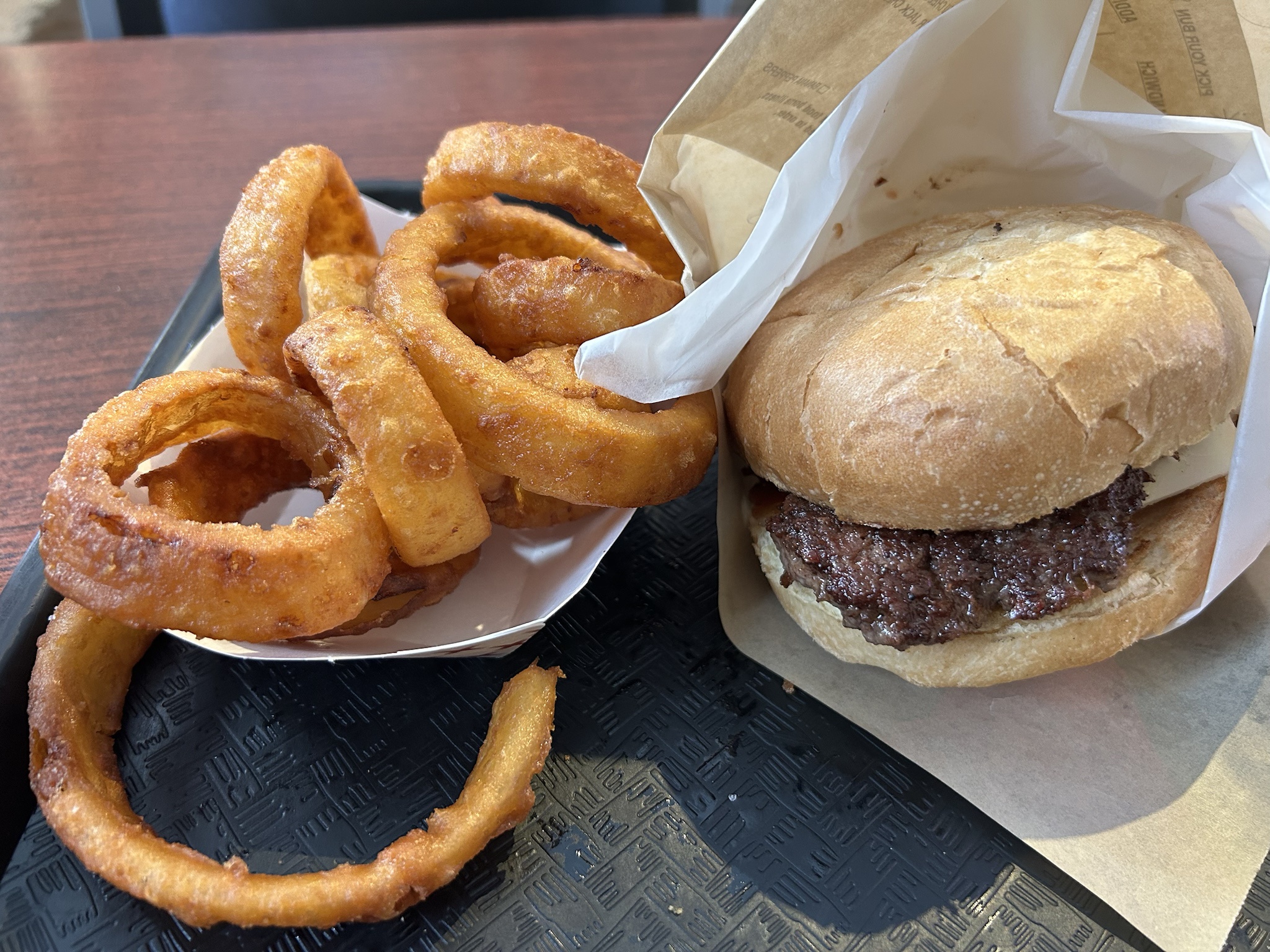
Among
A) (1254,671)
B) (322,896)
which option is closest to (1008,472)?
(1254,671)

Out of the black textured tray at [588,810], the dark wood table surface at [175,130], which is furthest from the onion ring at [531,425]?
the dark wood table surface at [175,130]

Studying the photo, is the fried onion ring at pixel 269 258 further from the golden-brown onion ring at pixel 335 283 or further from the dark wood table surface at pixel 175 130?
the dark wood table surface at pixel 175 130

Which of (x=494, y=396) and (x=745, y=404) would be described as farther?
(x=745, y=404)

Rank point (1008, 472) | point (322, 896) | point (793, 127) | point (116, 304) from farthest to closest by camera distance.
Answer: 1. point (116, 304)
2. point (793, 127)
3. point (1008, 472)
4. point (322, 896)

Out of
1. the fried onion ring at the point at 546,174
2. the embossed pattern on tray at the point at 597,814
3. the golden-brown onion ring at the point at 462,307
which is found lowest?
the embossed pattern on tray at the point at 597,814

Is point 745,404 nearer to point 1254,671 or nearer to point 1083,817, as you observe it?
point 1083,817

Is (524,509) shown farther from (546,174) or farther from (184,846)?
Answer: (184,846)

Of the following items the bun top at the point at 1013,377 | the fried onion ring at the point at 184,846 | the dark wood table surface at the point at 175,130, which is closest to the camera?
the fried onion ring at the point at 184,846
